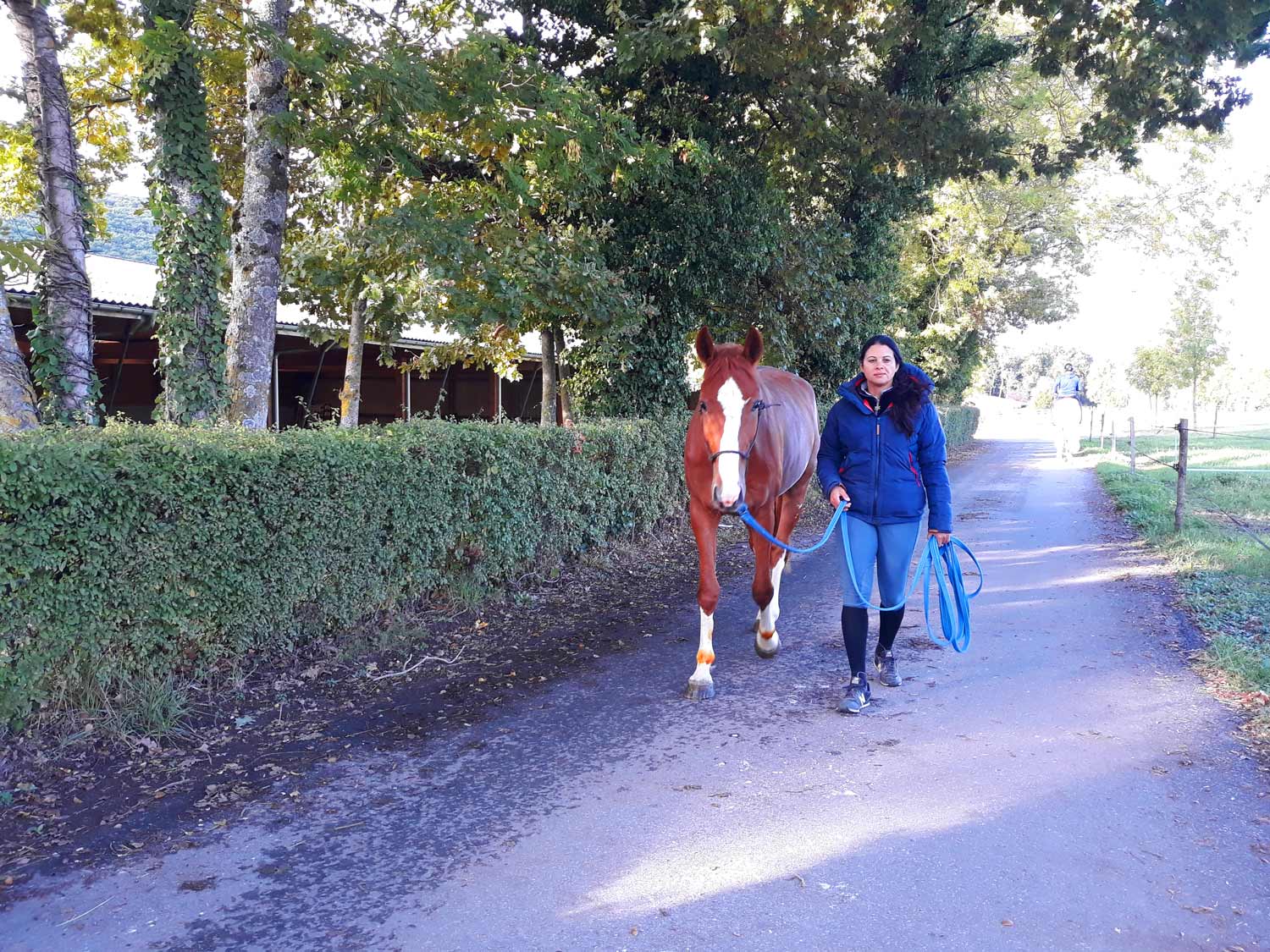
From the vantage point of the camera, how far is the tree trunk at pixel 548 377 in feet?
39.5

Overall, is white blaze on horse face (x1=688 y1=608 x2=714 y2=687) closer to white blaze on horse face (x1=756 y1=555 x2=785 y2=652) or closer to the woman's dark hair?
white blaze on horse face (x1=756 y1=555 x2=785 y2=652)

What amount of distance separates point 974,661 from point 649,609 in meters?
2.67

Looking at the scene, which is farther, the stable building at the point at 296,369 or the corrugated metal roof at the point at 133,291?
the stable building at the point at 296,369

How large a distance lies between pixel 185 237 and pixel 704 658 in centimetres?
608

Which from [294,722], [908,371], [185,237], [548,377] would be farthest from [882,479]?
[548,377]

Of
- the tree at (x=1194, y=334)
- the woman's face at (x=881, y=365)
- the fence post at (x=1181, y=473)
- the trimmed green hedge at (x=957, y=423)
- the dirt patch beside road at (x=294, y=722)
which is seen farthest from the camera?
the tree at (x=1194, y=334)

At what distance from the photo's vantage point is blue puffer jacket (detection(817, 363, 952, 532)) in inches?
187

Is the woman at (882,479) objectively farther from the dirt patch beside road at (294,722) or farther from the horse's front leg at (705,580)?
the dirt patch beside road at (294,722)

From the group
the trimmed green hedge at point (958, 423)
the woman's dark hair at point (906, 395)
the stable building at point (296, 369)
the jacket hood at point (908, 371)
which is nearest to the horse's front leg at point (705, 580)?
the jacket hood at point (908, 371)

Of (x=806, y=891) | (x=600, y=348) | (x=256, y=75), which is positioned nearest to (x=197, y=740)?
(x=806, y=891)

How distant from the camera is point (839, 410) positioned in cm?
495

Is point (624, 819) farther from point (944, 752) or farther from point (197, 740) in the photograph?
point (197, 740)

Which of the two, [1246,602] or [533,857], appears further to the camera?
[1246,602]

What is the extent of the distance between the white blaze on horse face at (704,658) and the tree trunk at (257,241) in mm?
4959
